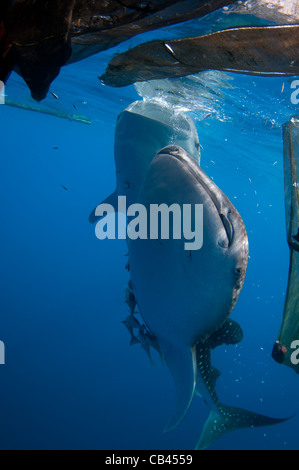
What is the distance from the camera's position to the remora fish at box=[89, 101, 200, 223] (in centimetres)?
396

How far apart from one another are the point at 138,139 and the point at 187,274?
7.05 feet

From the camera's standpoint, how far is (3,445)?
41.4ft

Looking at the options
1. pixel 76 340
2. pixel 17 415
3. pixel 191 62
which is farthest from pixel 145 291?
pixel 76 340

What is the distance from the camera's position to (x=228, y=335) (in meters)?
3.57

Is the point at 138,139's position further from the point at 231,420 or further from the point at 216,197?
the point at 231,420

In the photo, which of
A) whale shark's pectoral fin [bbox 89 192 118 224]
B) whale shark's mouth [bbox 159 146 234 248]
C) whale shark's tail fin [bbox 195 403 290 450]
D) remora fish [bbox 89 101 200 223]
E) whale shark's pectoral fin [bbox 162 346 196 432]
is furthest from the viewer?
whale shark's pectoral fin [bbox 89 192 118 224]

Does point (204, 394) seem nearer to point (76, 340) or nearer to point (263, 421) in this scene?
point (263, 421)

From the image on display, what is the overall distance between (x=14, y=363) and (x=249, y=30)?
65.3 ft

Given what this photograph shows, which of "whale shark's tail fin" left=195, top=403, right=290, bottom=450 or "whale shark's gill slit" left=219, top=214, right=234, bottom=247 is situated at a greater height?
"whale shark's gill slit" left=219, top=214, right=234, bottom=247

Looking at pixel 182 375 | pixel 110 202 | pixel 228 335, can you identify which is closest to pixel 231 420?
pixel 182 375

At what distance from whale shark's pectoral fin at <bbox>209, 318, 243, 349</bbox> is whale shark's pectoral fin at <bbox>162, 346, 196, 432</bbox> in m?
0.38

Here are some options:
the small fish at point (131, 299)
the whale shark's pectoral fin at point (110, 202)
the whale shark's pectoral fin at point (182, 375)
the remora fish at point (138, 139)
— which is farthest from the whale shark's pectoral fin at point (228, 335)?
the whale shark's pectoral fin at point (110, 202)

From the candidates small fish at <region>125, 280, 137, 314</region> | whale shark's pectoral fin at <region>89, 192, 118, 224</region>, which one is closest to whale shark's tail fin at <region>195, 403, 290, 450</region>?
small fish at <region>125, 280, 137, 314</region>

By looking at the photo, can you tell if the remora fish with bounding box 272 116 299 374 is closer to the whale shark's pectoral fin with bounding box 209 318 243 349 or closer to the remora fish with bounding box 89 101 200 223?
the whale shark's pectoral fin with bounding box 209 318 243 349
